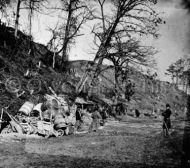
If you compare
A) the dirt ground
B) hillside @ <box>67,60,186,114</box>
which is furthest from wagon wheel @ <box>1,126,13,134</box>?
hillside @ <box>67,60,186,114</box>

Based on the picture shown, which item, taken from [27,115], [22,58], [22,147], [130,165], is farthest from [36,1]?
[130,165]

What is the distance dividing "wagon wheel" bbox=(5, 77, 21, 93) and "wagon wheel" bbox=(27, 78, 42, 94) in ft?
4.32

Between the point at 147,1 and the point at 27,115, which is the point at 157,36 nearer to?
the point at 147,1

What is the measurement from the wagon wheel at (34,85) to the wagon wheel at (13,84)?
4.32ft

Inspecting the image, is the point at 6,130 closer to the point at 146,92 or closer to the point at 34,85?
the point at 34,85

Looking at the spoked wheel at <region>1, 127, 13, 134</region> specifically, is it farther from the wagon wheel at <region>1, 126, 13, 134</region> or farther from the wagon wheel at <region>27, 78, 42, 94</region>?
the wagon wheel at <region>27, 78, 42, 94</region>

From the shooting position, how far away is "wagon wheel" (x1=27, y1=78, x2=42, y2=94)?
2084 cm

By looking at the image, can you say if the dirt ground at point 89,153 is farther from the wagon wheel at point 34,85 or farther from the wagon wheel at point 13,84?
the wagon wheel at point 34,85

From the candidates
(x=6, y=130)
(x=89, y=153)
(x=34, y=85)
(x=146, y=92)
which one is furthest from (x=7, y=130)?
(x=146, y=92)

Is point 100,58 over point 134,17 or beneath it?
beneath

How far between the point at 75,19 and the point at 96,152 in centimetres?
2567

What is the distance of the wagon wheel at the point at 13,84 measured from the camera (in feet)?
59.1

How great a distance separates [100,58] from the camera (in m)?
24.4

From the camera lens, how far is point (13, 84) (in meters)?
18.8
